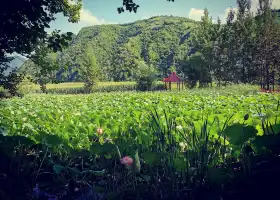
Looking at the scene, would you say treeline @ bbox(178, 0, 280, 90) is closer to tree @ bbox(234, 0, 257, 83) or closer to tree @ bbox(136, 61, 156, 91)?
tree @ bbox(234, 0, 257, 83)

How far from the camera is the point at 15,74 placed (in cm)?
549

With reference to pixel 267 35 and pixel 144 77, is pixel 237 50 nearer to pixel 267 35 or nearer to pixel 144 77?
pixel 267 35

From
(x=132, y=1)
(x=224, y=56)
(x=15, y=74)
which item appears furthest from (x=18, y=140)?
(x=224, y=56)

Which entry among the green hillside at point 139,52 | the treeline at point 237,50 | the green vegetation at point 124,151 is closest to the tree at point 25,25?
the green vegetation at point 124,151

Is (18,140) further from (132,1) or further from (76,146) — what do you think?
(132,1)

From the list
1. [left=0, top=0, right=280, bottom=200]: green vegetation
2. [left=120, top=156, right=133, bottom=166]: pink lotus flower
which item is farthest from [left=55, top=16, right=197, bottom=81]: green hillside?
[left=120, top=156, right=133, bottom=166]: pink lotus flower

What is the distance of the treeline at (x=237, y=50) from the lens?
44.0 metres

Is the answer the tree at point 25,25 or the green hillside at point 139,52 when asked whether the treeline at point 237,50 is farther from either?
the green hillside at point 139,52

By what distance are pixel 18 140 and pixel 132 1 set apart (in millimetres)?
2607

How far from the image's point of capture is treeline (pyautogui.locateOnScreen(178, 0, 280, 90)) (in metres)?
44.0

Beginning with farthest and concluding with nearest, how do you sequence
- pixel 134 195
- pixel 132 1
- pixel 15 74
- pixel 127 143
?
pixel 15 74, pixel 132 1, pixel 127 143, pixel 134 195

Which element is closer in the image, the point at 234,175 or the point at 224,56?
the point at 234,175

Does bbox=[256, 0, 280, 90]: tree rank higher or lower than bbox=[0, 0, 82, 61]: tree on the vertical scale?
higher

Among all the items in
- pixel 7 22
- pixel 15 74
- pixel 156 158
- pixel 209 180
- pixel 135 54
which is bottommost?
pixel 209 180
